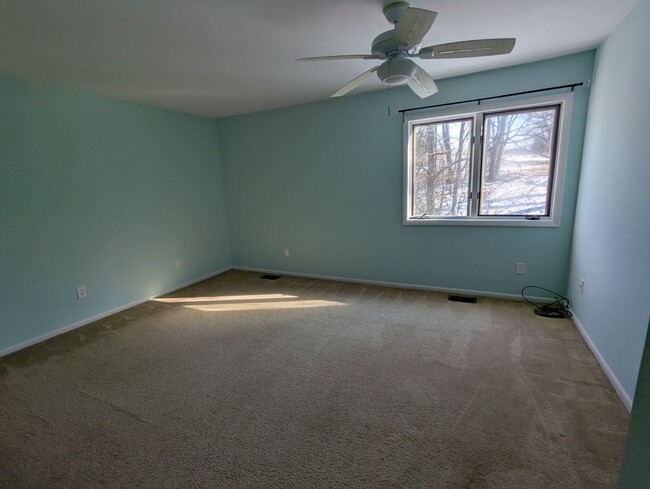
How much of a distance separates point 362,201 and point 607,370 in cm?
269

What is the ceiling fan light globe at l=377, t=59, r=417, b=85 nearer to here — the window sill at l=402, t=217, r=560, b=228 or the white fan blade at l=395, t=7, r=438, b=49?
the white fan blade at l=395, t=7, r=438, b=49

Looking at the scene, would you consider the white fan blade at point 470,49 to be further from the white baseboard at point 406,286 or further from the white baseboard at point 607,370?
the white baseboard at point 406,286

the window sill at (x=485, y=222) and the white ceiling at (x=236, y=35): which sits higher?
the white ceiling at (x=236, y=35)

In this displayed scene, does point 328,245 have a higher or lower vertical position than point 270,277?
higher

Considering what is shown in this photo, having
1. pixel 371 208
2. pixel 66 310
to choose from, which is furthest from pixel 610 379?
pixel 66 310

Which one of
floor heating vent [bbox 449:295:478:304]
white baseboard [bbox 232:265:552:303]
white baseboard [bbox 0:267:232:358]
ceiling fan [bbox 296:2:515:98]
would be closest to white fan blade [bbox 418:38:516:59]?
ceiling fan [bbox 296:2:515:98]

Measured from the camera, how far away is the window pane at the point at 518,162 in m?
2.95

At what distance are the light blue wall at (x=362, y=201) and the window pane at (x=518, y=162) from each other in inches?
7.9

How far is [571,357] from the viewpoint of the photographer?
87.6 inches

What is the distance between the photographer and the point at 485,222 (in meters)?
3.22

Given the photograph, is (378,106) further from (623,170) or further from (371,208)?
(623,170)

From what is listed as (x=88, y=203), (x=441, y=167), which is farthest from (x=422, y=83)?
(x=88, y=203)

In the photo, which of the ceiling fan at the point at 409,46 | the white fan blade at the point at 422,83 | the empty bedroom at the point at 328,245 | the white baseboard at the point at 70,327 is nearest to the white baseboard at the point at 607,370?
the empty bedroom at the point at 328,245

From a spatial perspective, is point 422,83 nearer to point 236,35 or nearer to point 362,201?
point 236,35
